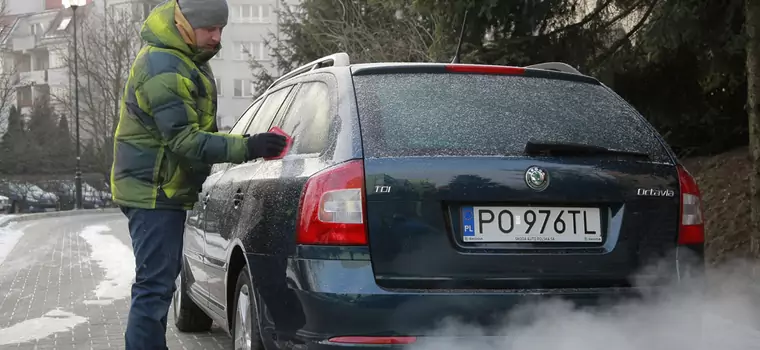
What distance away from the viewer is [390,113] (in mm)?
3646

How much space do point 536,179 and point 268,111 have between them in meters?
2.07

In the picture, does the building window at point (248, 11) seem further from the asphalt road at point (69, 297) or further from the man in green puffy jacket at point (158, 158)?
the man in green puffy jacket at point (158, 158)

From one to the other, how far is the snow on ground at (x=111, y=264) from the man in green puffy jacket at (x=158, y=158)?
14.7ft

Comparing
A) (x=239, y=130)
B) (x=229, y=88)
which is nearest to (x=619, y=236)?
(x=239, y=130)

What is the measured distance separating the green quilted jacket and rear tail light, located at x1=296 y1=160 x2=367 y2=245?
0.75 metres

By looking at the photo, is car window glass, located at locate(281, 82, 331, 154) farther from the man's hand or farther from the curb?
the curb

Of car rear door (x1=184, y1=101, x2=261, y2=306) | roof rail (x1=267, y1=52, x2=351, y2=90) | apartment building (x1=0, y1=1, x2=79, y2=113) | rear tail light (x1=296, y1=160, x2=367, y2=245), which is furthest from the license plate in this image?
apartment building (x1=0, y1=1, x2=79, y2=113)

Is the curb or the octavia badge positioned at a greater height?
the octavia badge

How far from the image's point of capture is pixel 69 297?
8930mm

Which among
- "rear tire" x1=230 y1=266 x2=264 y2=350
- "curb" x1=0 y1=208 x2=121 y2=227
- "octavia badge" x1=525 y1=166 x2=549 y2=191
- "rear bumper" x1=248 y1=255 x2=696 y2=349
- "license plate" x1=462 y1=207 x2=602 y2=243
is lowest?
"curb" x1=0 y1=208 x2=121 y2=227

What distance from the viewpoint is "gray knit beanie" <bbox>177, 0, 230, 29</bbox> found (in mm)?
4266

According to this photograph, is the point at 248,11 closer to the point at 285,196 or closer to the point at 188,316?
the point at 188,316

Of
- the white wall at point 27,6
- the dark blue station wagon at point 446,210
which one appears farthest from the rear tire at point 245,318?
the white wall at point 27,6

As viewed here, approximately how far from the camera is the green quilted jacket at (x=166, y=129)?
4066mm
